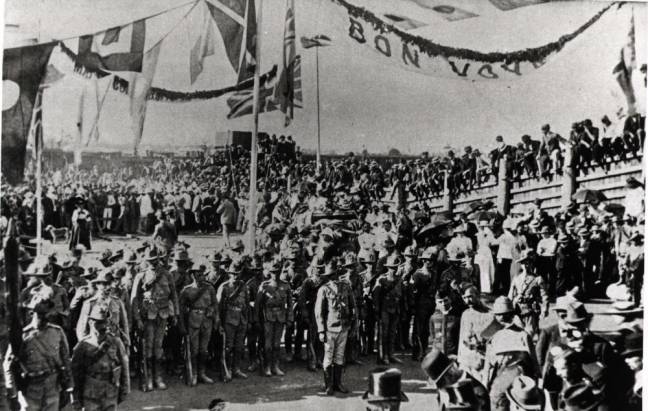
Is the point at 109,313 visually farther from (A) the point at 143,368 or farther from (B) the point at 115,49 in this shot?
(B) the point at 115,49

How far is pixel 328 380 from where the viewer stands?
802cm

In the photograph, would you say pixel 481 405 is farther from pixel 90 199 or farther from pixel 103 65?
pixel 103 65

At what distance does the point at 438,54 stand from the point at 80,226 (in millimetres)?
4758

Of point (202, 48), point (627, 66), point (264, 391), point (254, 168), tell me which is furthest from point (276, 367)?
point (627, 66)

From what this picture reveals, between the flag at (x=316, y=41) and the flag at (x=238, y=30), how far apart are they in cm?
60

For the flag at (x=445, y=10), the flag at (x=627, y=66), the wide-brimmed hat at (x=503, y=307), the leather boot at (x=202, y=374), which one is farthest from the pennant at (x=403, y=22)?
the leather boot at (x=202, y=374)

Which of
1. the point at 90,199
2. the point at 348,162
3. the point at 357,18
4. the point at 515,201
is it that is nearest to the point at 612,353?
the point at 515,201

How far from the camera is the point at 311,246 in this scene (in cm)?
852

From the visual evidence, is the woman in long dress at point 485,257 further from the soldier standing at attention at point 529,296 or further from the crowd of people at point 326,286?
the soldier standing at attention at point 529,296

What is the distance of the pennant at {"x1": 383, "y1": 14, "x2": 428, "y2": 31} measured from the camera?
8.85m

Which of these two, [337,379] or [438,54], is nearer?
[337,379]

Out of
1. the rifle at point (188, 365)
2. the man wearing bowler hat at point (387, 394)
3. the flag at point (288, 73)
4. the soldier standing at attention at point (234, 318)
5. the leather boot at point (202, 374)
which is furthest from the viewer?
the flag at point (288, 73)

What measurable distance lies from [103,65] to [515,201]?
5228 mm

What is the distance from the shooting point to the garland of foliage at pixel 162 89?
25.4ft
